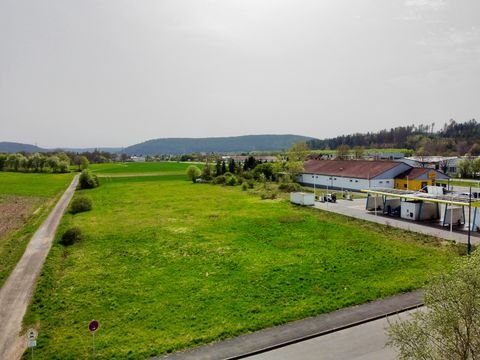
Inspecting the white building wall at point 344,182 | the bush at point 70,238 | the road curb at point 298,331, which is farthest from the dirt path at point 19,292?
the white building wall at point 344,182

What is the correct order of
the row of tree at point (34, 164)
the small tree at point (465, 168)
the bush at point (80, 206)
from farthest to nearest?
the row of tree at point (34, 164) → the small tree at point (465, 168) → the bush at point (80, 206)

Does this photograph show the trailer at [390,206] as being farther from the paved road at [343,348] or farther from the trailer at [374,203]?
the paved road at [343,348]

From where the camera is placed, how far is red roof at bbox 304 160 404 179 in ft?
185

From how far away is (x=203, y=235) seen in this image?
3169 cm

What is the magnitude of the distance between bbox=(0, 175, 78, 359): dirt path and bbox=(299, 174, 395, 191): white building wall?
142 feet

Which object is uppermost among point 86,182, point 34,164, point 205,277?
point 34,164

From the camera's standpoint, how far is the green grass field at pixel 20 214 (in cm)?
2687

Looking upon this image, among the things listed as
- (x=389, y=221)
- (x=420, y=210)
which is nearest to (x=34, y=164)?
(x=389, y=221)

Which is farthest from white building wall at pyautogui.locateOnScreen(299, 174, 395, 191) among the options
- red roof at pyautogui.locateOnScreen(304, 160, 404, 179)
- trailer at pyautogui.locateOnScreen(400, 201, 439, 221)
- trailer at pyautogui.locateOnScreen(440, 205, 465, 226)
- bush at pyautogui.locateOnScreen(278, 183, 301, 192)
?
trailer at pyautogui.locateOnScreen(440, 205, 465, 226)

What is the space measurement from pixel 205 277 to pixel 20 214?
35.2 metres

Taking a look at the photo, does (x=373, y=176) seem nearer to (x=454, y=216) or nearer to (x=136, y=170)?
(x=454, y=216)

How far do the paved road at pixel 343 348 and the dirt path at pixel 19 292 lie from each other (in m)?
9.62

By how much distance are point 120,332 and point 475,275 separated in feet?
43.7

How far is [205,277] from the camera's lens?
21.5 meters
